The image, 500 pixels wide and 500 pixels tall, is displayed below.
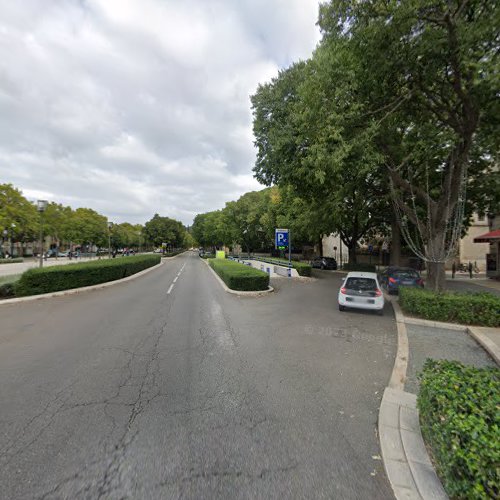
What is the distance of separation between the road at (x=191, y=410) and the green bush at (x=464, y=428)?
63 cm

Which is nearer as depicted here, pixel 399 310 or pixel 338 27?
pixel 338 27

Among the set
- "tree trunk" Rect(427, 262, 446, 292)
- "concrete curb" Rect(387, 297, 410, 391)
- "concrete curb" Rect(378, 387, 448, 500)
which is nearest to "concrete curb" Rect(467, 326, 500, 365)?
"concrete curb" Rect(387, 297, 410, 391)

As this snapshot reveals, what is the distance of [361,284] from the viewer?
8.77m

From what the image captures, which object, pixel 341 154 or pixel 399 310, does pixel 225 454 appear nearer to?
pixel 341 154

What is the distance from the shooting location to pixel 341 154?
23.2ft

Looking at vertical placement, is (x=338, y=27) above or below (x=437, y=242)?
above

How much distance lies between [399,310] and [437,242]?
3.17m

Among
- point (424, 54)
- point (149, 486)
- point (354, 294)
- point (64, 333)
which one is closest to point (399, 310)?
point (354, 294)

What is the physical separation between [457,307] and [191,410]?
7.89m

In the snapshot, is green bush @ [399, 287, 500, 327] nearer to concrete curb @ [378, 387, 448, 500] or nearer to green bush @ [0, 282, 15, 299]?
concrete curb @ [378, 387, 448, 500]

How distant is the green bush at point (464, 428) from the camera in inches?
66.9

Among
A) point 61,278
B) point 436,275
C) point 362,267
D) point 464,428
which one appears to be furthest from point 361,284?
point 362,267

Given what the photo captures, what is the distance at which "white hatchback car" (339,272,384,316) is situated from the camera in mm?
8242

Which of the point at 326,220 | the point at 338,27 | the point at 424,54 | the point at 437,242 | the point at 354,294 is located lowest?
the point at 354,294
